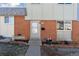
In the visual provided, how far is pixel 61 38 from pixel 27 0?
52 centimetres

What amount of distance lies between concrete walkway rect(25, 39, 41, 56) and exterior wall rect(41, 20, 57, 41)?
75 millimetres

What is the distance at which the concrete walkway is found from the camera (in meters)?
1.79

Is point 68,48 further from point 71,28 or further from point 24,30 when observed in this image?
point 24,30

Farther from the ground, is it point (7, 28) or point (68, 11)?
point (68, 11)

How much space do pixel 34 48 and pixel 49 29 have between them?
0.25 meters

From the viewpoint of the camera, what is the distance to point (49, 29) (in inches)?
70.5

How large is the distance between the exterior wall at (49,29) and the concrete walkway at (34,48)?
7cm

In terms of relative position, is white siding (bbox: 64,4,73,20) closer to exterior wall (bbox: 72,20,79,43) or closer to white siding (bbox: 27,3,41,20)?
exterior wall (bbox: 72,20,79,43)

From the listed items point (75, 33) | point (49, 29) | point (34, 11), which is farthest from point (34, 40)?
point (75, 33)

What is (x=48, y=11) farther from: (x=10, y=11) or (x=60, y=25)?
(x=10, y=11)

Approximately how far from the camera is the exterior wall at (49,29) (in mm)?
1782

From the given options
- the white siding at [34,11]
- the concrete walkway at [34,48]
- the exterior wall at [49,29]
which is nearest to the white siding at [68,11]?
the exterior wall at [49,29]

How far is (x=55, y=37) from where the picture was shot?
1.78 m

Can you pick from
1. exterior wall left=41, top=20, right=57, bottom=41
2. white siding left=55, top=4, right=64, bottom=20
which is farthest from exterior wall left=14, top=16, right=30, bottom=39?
white siding left=55, top=4, right=64, bottom=20
